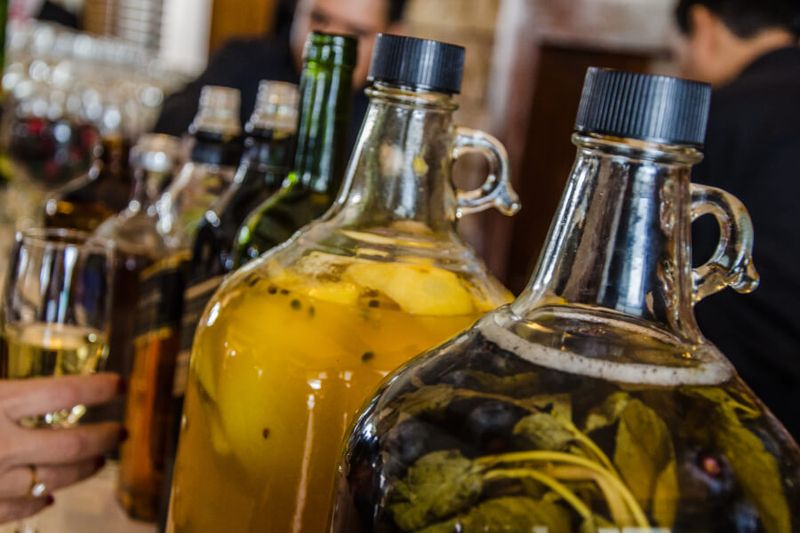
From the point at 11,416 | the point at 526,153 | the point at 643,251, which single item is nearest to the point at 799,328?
the point at 11,416

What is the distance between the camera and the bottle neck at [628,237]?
372 millimetres

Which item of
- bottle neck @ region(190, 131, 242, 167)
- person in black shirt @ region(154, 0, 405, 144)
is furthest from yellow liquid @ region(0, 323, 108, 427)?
person in black shirt @ region(154, 0, 405, 144)

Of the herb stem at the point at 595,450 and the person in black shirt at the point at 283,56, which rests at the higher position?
the person in black shirt at the point at 283,56

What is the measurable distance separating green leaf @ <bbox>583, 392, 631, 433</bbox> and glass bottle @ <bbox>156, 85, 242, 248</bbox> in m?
0.47

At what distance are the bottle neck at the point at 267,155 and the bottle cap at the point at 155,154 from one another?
19cm

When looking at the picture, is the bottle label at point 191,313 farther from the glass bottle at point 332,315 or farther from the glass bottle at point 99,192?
the glass bottle at point 99,192

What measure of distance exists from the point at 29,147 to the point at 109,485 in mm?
990

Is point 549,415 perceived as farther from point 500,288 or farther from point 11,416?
point 11,416

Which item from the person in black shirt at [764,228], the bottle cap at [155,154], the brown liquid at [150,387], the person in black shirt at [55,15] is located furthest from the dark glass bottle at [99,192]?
the person in black shirt at [55,15]

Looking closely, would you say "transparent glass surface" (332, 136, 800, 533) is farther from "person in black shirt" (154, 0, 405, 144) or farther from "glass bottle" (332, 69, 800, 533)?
"person in black shirt" (154, 0, 405, 144)

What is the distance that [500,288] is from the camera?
51 centimetres

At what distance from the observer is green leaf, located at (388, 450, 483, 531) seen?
1.06 ft

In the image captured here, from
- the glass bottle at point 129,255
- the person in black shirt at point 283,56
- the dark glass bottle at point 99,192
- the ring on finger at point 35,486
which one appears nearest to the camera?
the ring on finger at point 35,486

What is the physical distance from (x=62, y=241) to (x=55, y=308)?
5cm
